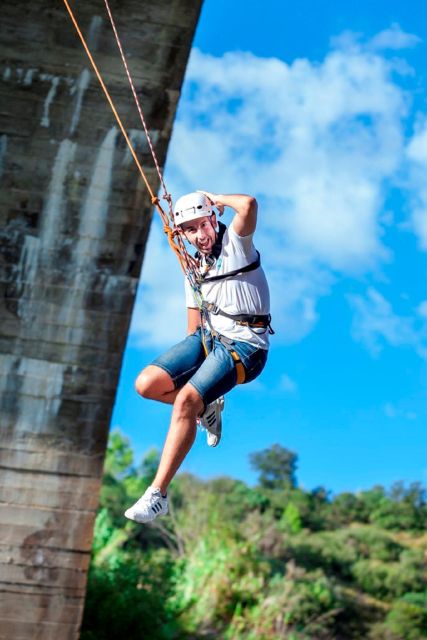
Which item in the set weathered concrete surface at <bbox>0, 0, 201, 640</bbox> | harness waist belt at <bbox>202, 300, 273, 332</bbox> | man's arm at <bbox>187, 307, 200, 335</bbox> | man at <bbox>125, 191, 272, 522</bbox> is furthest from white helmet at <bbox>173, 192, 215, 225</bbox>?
weathered concrete surface at <bbox>0, 0, 201, 640</bbox>

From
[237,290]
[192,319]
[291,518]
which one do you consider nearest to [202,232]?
[237,290]

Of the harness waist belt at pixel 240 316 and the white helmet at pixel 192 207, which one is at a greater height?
the white helmet at pixel 192 207

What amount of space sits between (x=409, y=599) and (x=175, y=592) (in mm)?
8986

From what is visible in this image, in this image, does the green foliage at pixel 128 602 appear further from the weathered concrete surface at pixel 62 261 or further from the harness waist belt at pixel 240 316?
the harness waist belt at pixel 240 316

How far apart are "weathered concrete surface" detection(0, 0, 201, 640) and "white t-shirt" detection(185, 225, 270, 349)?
10.4 feet

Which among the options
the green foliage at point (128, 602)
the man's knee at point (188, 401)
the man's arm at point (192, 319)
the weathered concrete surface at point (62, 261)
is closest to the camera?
the man's knee at point (188, 401)

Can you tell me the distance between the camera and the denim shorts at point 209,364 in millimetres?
4414

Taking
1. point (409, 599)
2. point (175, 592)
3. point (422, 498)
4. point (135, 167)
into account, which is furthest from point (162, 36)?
point (422, 498)

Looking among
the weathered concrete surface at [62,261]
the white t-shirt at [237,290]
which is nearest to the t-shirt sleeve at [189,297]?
the white t-shirt at [237,290]

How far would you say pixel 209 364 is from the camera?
4453 millimetres

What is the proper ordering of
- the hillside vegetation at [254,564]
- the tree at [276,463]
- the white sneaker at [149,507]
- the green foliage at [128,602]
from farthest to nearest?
the tree at [276,463] < the hillside vegetation at [254,564] < the green foliage at [128,602] < the white sneaker at [149,507]

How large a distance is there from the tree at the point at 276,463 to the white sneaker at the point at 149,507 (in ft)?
109

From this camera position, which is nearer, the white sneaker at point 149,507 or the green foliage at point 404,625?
the white sneaker at point 149,507

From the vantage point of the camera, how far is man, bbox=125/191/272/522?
4398 millimetres
